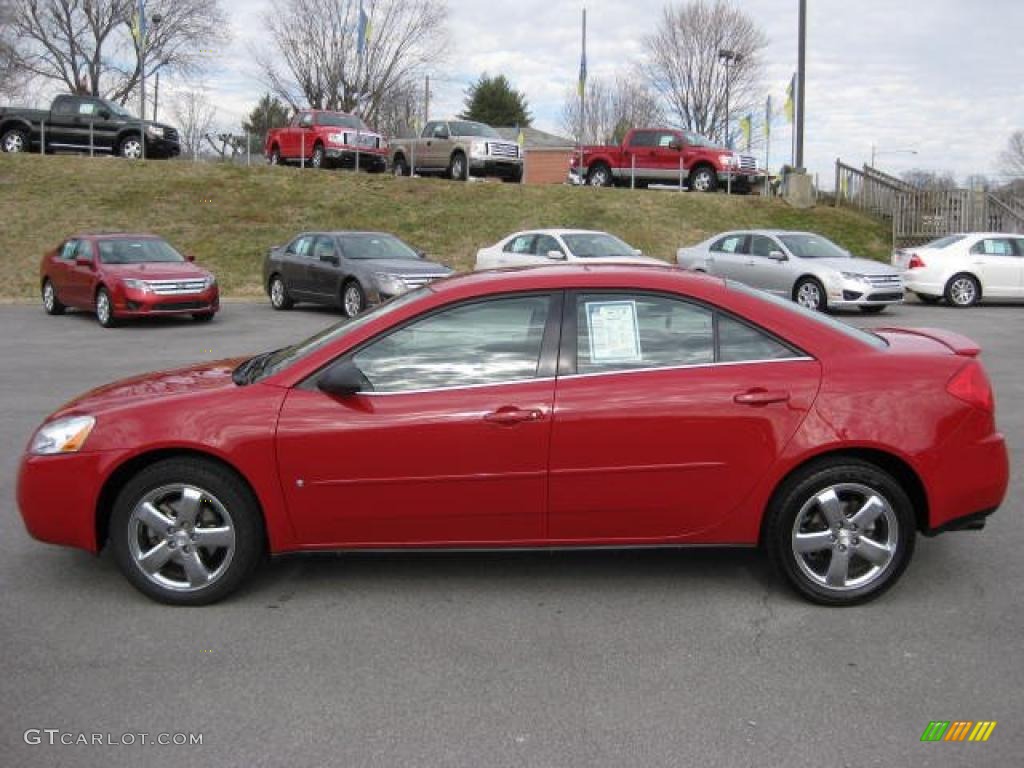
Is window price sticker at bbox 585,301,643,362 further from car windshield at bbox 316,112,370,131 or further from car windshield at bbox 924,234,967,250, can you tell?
car windshield at bbox 316,112,370,131

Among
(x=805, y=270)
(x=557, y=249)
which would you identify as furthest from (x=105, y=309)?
(x=805, y=270)

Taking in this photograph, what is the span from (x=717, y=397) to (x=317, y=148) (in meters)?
28.8

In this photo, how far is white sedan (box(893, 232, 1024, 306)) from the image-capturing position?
19625 millimetres

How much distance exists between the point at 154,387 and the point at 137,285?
12264mm

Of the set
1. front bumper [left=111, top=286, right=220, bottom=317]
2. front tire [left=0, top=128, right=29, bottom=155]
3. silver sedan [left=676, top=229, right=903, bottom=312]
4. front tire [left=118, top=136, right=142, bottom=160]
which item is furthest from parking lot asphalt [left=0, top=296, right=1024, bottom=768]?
front tire [left=0, top=128, right=29, bottom=155]

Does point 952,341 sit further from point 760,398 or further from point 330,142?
point 330,142

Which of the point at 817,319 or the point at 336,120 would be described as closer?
the point at 817,319

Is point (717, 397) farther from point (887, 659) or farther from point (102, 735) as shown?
point (102, 735)

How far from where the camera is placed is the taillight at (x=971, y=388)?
14.4ft

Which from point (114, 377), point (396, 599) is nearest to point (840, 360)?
point (396, 599)

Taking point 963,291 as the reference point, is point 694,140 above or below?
above

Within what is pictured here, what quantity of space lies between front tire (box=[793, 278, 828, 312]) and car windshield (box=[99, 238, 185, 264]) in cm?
1082

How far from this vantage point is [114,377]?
11.1 m

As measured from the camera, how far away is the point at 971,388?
444 centimetres
